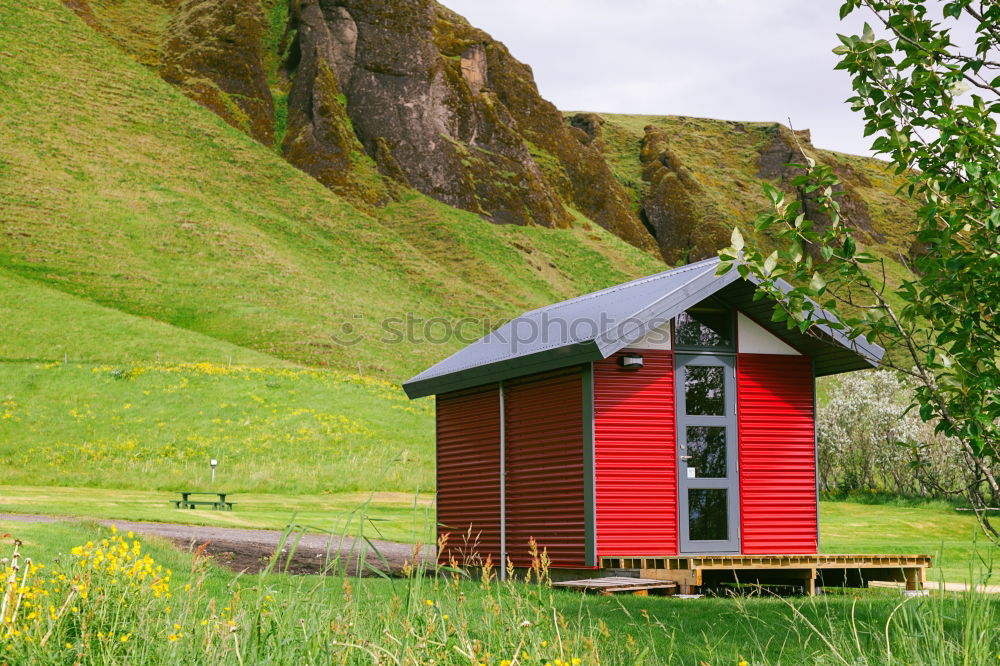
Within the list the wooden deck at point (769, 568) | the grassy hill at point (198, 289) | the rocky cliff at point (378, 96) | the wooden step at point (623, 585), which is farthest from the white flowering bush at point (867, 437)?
the rocky cliff at point (378, 96)

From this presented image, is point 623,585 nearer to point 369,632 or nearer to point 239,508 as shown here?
point 369,632

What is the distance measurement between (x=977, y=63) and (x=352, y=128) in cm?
7908

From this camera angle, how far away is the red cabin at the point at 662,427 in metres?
12.3

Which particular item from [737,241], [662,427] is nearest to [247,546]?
[662,427]

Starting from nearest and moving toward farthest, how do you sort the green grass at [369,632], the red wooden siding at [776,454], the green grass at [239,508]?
the green grass at [369,632] < the red wooden siding at [776,454] < the green grass at [239,508]

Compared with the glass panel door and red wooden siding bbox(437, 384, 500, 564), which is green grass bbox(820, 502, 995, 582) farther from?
red wooden siding bbox(437, 384, 500, 564)

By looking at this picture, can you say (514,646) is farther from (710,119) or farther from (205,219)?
(710,119)

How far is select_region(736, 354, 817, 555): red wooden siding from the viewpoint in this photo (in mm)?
12883

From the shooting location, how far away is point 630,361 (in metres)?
12.3

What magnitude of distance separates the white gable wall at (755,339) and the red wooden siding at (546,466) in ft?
7.44

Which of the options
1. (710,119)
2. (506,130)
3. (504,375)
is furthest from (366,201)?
(710,119)

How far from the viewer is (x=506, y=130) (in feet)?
289

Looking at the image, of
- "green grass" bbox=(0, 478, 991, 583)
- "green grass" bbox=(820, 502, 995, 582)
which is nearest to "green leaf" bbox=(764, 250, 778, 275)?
"green grass" bbox=(0, 478, 991, 583)

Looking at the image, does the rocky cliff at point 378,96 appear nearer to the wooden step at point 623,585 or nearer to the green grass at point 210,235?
the green grass at point 210,235
